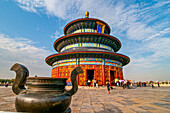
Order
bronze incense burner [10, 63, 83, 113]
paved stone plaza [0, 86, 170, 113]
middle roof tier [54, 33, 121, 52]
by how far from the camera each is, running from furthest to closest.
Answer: middle roof tier [54, 33, 121, 52], paved stone plaza [0, 86, 170, 113], bronze incense burner [10, 63, 83, 113]

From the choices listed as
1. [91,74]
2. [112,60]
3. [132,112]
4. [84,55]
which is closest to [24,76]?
[132,112]

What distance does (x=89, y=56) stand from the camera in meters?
15.1

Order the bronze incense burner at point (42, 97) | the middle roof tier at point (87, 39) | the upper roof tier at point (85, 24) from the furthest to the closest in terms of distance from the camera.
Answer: the upper roof tier at point (85, 24) < the middle roof tier at point (87, 39) < the bronze incense burner at point (42, 97)

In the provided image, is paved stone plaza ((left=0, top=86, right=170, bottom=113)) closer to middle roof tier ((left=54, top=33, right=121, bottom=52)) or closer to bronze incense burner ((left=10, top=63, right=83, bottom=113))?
bronze incense burner ((left=10, top=63, right=83, bottom=113))

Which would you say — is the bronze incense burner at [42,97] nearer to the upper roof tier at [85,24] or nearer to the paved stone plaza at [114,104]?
the paved stone plaza at [114,104]

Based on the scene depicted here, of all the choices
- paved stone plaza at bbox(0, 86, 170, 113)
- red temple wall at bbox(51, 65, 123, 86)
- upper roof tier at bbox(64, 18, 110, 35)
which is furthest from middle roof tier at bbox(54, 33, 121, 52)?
paved stone plaza at bbox(0, 86, 170, 113)

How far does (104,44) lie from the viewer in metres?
18.4

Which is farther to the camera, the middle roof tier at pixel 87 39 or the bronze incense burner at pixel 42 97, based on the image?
the middle roof tier at pixel 87 39

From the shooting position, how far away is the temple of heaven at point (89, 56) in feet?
48.1

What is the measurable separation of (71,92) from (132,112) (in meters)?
2.18

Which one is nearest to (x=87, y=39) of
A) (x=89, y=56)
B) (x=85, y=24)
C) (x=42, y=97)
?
(x=89, y=56)

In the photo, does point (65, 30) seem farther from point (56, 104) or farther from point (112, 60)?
point (56, 104)

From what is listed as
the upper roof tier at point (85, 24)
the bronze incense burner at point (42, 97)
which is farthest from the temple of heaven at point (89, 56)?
the bronze incense burner at point (42, 97)

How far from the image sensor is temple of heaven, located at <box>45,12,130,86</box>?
48.1 feet
